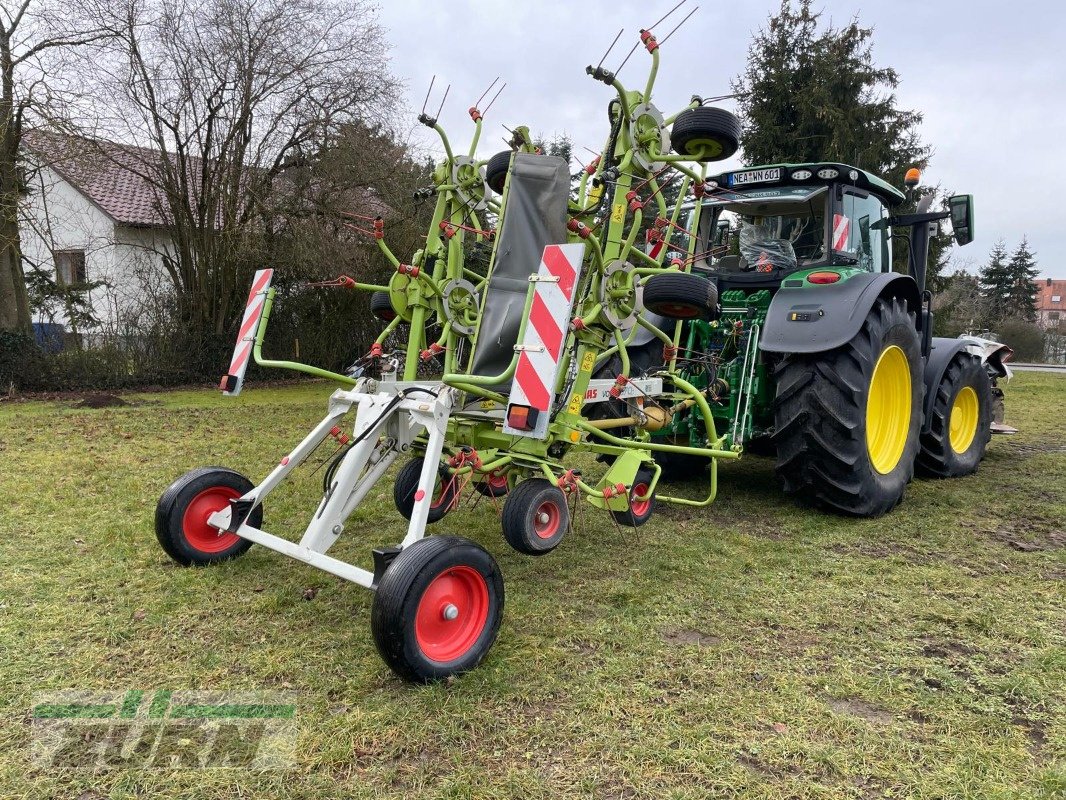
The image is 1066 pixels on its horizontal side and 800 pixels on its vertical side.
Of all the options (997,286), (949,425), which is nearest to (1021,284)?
(997,286)

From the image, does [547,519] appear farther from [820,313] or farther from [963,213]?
[963,213]

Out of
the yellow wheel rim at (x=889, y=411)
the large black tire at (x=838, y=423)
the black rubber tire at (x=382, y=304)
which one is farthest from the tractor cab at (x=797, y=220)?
the black rubber tire at (x=382, y=304)

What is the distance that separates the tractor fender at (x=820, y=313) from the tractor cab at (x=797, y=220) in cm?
45

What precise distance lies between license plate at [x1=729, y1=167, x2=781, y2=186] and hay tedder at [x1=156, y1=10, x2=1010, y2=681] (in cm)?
2

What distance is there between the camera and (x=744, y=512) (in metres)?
4.74

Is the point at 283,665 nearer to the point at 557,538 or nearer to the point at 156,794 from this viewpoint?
the point at 156,794

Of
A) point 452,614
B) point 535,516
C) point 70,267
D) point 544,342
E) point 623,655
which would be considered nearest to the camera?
point 452,614

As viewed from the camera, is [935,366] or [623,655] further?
[935,366]

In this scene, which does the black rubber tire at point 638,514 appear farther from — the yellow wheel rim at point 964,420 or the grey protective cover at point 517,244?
the yellow wheel rim at point 964,420

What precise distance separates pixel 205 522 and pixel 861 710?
288cm

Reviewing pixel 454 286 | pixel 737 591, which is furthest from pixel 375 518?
pixel 737 591

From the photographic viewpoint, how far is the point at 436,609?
2492 mm

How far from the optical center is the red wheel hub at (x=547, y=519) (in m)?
3.15

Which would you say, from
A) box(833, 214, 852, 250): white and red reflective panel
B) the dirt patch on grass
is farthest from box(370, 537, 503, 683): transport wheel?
box(833, 214, 852, 250): white and red reflective panel
